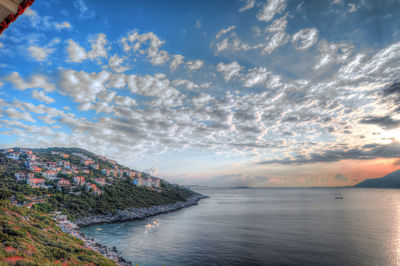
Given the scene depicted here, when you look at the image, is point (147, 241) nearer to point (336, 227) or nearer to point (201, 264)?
point (201, 264)

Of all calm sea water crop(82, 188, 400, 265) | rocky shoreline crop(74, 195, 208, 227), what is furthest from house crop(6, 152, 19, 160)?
calm sea water crop(82, 188, 400, 265)

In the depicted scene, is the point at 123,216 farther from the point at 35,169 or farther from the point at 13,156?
the point at 13,156

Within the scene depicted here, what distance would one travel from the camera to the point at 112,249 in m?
33.8

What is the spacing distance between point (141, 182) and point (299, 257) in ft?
361

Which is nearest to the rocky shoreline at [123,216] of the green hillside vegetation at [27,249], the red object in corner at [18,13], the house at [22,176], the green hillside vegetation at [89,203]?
the green hillside vegetation at [89,203]

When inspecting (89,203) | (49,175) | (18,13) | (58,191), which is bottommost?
(89,203)

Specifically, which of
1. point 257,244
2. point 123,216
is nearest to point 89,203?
point 123,216

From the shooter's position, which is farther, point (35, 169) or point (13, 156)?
point (13, 156)

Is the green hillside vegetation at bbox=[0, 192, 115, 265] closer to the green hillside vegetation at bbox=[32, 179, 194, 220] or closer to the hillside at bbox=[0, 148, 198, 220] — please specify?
the green hillside vegetation at bbox=[32, 179, 194, 220]

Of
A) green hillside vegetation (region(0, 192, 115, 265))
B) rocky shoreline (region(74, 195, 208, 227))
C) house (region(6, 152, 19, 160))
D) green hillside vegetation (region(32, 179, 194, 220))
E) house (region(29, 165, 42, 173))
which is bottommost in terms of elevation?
rocky shoreline (region(74, 195, 208, 227))

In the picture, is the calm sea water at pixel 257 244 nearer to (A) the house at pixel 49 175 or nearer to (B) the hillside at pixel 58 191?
(B) the hillside at pixel 58 191

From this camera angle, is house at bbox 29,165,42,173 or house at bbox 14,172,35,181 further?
house at bbox 29,165,42,173

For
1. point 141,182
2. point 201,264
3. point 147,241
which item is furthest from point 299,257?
point 141,182

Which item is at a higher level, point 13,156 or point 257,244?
point 13,156
